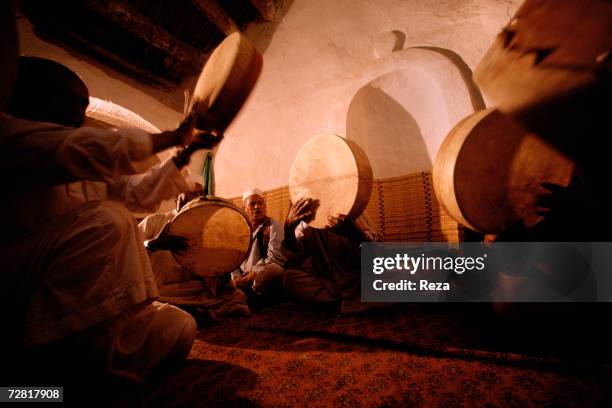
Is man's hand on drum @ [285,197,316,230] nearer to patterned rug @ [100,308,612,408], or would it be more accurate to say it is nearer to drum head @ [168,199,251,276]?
drum head @ [168,199,251,276]

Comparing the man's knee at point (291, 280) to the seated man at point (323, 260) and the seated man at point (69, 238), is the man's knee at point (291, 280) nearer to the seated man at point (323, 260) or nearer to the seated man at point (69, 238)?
the seated man at point (323, 260)

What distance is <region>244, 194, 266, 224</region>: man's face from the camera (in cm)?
406

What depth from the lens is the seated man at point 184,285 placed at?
2.68m

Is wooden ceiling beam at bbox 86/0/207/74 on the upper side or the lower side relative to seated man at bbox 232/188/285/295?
upper

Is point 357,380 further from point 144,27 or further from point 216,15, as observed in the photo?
point 144,27

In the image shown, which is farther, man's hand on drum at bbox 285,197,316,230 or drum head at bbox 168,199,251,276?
man's hand on drum at bbox 285,197,316,230

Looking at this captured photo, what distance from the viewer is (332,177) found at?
242 cm

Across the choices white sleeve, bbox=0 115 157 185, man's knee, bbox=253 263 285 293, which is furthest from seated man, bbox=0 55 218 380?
man's knee, bbox=253 263 285 293

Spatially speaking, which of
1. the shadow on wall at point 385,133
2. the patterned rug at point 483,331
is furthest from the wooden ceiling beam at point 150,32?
the patterned rug at point 483,331

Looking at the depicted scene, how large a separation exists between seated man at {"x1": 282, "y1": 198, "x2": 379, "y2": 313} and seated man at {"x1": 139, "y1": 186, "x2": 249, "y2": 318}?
2.09ft

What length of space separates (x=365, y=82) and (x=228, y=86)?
3.33m

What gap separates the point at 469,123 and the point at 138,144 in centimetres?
170

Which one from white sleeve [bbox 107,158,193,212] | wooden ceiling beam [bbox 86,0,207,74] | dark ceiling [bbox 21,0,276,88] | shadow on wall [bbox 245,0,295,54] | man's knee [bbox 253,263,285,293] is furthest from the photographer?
shadow on wall [bbox 245,0,295,54]

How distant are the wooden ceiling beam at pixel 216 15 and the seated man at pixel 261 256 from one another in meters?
3.37
